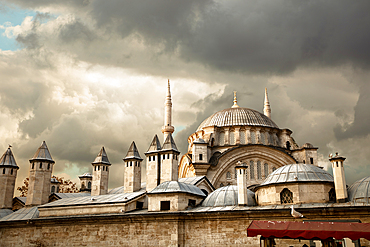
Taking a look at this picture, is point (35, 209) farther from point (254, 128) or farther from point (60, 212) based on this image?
point (254, 128)

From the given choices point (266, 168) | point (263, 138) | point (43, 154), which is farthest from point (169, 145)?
point (263, 138)

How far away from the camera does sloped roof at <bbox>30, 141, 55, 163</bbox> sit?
91.1 feet

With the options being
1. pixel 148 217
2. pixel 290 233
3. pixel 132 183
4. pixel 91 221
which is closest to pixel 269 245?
pixel 290 233

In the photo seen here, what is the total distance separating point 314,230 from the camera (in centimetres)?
1156

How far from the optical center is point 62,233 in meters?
22.3

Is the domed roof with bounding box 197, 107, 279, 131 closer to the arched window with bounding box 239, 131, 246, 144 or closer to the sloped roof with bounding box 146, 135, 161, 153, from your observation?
the arched window with bounding box 239, 131, 246, 144

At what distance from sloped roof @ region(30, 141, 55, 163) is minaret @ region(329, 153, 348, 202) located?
2048 centimetres

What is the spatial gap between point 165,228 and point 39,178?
13230 millimetres

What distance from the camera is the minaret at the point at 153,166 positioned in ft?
76.4

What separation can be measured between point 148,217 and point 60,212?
25.0 feet

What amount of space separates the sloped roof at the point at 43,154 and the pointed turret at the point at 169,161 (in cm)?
1013

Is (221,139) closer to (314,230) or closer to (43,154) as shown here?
(43,154)

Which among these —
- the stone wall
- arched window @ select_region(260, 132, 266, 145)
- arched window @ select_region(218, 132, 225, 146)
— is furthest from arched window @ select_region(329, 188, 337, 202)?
arched window @ select_region(218, 132, 225, 146)

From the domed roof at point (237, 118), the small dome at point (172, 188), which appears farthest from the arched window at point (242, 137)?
the small dome at point (172, 188)
